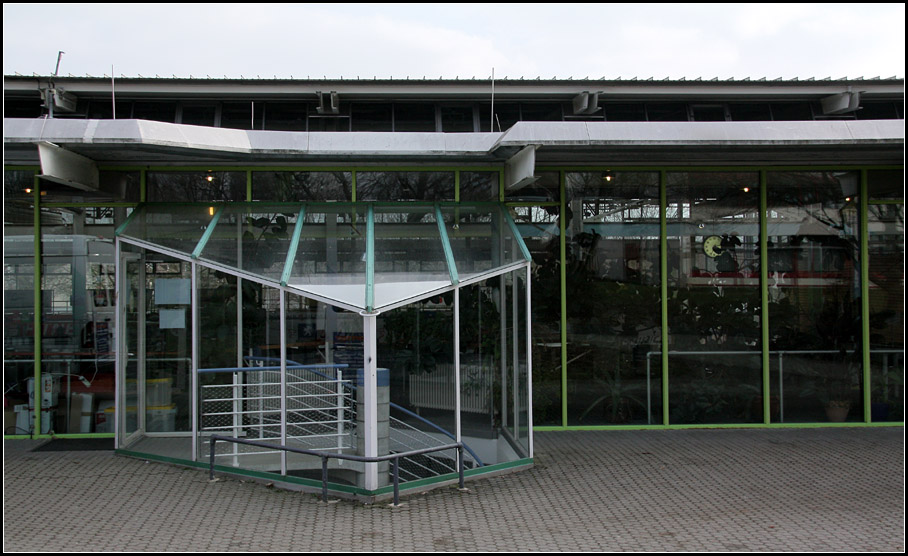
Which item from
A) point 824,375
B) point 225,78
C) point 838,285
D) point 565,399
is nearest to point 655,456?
point 565,399

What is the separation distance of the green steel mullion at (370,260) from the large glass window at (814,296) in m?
5.62

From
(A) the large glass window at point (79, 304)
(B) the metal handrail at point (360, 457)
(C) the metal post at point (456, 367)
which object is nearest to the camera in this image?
(B) the metal handrail at point (360, 457)

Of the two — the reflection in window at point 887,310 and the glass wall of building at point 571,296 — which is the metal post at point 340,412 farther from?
the reflection in window at point 887,310

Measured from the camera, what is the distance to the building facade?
27.7 ft

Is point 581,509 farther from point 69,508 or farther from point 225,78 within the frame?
point 225,78

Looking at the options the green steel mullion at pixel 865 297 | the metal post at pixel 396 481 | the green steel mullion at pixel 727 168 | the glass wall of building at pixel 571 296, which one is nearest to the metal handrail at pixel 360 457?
the metal post at pixel 396 481

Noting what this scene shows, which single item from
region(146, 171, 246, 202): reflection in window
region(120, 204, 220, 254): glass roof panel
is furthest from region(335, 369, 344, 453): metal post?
region(146, 171, 246, 202): reflection in window

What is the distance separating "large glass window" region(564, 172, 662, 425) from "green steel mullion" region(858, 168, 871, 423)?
2.94 meters

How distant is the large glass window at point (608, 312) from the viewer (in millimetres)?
9594

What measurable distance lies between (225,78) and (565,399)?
6.95 m

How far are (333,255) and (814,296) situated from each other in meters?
6.80

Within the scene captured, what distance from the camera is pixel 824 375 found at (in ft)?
32.2

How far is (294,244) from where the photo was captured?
306 inches

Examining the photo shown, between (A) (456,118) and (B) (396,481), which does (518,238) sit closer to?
(B) (396,481)
